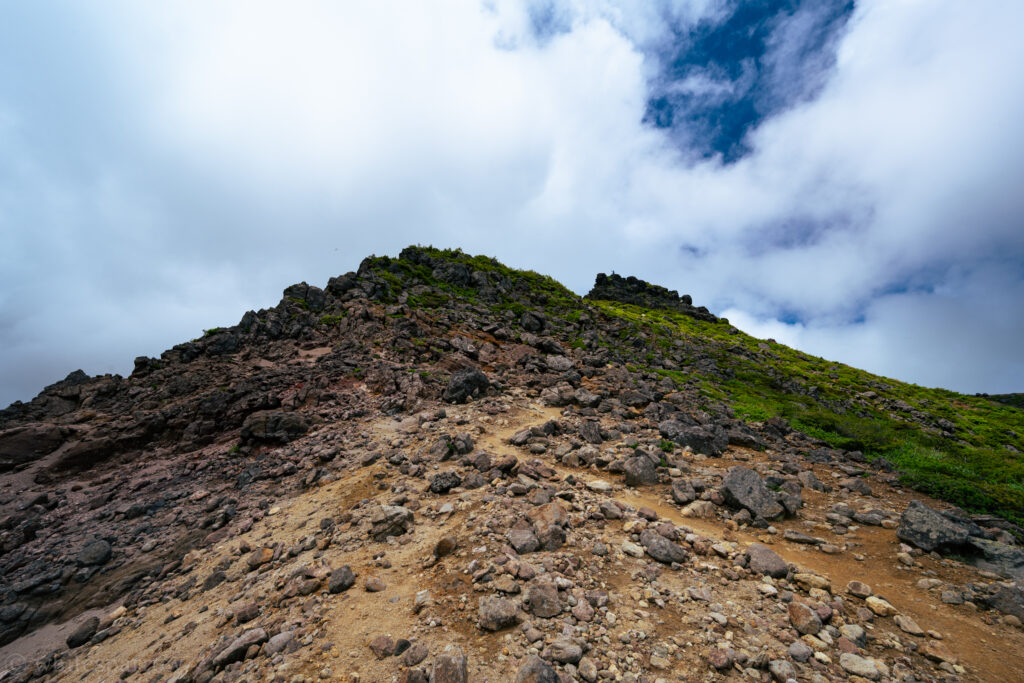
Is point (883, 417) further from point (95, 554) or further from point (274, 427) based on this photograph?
point (95, 554)

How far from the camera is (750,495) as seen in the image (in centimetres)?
972

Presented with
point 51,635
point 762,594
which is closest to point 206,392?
point 51,635

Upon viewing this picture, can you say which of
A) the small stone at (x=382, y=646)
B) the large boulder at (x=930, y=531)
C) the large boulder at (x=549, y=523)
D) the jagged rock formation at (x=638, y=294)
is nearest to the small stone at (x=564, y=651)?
the large boulder at (x=549, y=523)

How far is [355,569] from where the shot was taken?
8.16 metres

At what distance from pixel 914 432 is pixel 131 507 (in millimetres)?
32842

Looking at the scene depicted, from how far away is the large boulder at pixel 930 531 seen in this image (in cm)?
779

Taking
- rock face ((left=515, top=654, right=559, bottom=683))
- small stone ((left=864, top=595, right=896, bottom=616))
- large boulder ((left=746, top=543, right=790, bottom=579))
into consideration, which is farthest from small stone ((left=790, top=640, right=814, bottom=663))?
rock face ((left=515, top=654, right=559, bottom=683))

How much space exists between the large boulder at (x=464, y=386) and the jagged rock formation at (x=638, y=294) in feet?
182

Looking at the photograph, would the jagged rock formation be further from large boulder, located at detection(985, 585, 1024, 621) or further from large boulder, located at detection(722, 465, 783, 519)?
large boulder, located at detection(985, 585, 1024, 621)

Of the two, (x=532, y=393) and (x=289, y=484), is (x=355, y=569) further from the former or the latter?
(x=532, y=393)

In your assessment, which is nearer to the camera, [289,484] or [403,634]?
[403,634]

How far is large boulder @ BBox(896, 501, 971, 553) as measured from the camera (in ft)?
25.6

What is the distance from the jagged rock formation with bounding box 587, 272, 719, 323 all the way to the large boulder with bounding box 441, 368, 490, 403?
55507 millimetres

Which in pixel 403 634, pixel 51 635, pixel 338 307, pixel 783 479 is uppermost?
pixel 338 307
